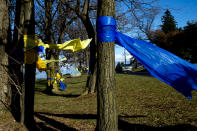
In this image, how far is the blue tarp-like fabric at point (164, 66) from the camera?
113 inches

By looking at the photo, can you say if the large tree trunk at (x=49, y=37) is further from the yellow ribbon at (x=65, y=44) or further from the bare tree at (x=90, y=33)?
the yellow ribbon at (x=65, y=44)

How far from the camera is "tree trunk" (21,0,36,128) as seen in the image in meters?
4.59

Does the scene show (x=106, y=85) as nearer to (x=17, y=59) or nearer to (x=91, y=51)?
(x=17, y=59)

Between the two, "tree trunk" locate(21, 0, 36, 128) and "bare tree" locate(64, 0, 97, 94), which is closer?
"tree trunk" locate(21, 0, 36, 128)

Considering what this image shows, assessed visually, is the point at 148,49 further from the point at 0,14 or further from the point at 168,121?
the point at 0,14

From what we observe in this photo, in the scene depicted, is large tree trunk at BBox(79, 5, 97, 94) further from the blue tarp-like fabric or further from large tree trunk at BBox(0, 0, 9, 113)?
the blue tarp-like fabric

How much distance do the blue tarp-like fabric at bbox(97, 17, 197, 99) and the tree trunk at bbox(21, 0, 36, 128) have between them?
9.46 ft

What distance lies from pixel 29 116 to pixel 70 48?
2.53 metres

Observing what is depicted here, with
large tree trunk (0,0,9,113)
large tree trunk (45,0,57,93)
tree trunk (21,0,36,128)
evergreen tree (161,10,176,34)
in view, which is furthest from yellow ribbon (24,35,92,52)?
evergreen tree (161,10,176,34)

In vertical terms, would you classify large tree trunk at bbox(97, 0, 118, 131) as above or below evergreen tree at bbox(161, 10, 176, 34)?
below

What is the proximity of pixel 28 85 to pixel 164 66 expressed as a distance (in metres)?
3.63

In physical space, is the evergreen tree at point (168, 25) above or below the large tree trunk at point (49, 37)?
above

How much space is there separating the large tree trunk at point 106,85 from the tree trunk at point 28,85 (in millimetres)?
2737

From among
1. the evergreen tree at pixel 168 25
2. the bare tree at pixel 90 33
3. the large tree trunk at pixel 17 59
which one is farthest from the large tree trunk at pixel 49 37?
the evergreen tree at pixel 168 25
